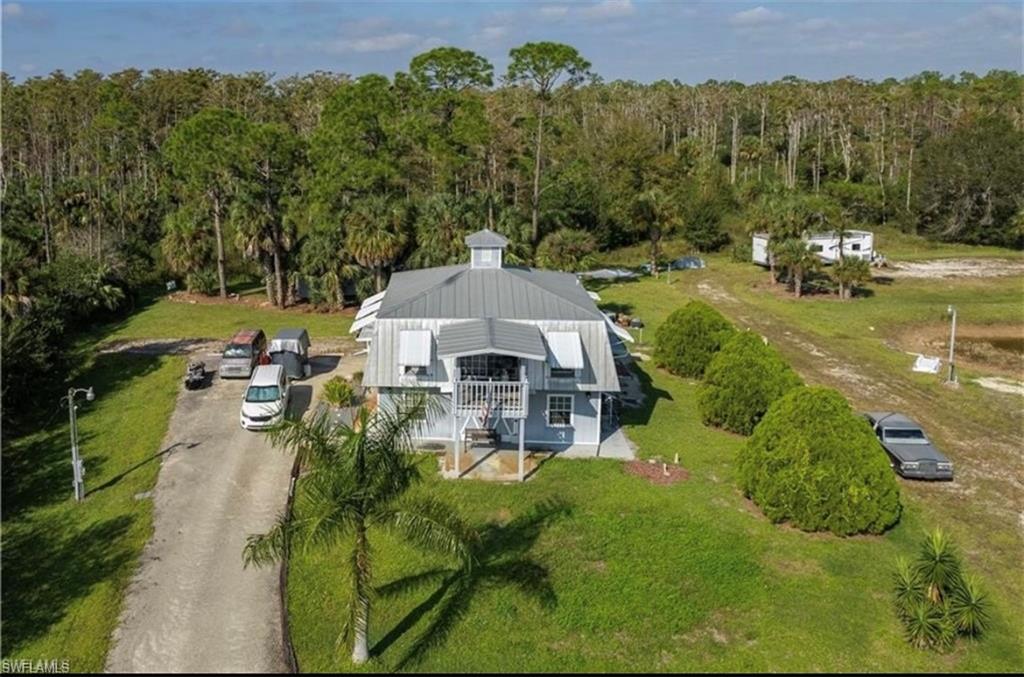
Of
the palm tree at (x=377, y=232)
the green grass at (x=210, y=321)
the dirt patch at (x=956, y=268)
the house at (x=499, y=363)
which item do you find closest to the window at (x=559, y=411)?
the house at (x=499, y=363)

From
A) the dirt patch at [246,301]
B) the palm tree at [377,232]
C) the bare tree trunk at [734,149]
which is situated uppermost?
the bare tree trunk at [734,149]

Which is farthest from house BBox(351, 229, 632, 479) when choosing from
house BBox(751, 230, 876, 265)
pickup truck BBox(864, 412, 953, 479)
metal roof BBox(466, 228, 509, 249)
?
house BBox(751, 230, 876, 265)

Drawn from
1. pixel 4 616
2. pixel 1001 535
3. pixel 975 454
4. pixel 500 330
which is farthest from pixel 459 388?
pixel 975 454

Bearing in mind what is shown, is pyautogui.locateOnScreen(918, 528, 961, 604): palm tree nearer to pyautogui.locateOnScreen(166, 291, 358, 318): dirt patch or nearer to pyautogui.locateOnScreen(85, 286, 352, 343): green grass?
pyautogui.locateOnScreen(85, 286, 352, 343): green grass

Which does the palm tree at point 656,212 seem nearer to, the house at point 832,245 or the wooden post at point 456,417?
the house at point 832,245

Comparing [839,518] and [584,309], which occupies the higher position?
[584,309]

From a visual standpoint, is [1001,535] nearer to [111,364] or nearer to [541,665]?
[541,665]
